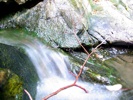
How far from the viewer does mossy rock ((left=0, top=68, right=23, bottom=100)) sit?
2951 mm

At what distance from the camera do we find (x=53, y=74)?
17.6 ft

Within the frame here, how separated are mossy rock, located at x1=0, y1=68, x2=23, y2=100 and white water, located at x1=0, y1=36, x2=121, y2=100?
4.13 feet

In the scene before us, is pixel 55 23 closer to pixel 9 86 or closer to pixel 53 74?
pixel 53 74

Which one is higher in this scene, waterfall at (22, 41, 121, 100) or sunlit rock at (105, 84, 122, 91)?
waterfall at (22, 41, 121, 100)

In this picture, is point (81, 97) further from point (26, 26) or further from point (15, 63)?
point (26, 26)

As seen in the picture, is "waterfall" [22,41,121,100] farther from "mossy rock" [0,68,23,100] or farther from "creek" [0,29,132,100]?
"mossy rock" [0,68,23,100]

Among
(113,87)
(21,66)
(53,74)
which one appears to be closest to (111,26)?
(113,87)

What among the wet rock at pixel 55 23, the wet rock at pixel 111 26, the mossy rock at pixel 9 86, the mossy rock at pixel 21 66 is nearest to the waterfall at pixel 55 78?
the mossy rock at pixel 21 66

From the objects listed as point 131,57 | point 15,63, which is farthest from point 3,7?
point 131,57

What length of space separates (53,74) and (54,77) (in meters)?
0.09

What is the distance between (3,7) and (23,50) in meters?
2.01

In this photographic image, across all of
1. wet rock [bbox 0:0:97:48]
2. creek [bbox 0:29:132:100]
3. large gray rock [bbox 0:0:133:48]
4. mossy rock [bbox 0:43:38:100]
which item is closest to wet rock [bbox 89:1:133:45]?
large gray rock [bbox 0:0:133:48]

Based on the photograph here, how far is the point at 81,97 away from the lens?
186 inches

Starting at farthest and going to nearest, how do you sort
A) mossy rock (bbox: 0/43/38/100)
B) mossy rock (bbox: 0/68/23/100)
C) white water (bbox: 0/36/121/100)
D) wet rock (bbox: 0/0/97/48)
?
wet rock (bbox: 0/0/97/48) < white water (bbox: 0/36/121/100) < mossy rock (bbox: 0/43/38/100) < mossy rock (bbox: 0/68/23/100)
